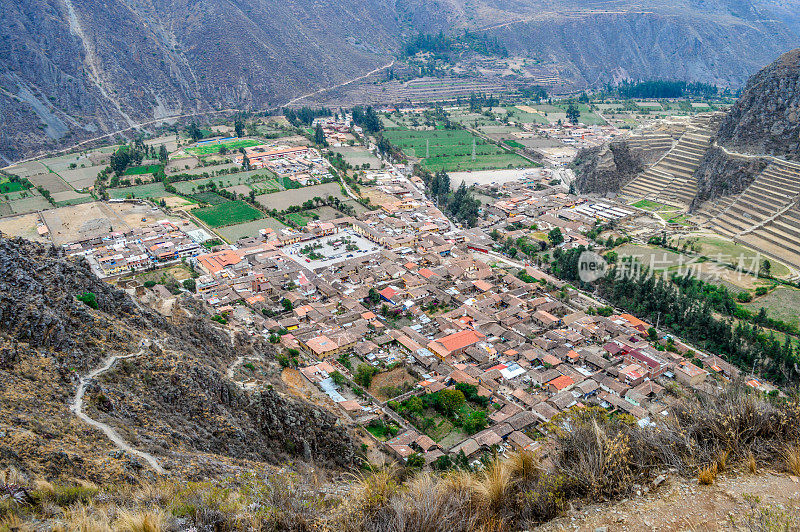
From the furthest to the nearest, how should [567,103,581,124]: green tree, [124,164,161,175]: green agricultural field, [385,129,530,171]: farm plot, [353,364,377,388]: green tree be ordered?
1. [567,103,581,124]: green tree
2. [385,129,530,171]: farm plot
3. [124,164,161,175]: green agricultural field
4. [353,364,377,388]: green tree

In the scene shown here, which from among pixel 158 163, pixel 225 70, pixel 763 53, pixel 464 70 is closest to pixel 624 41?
pixel 763 53

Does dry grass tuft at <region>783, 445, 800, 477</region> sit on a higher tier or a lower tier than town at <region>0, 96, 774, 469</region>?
higher

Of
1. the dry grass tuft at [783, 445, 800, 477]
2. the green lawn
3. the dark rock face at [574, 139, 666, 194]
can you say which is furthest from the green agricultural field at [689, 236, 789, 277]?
the dry grass tuft at [783, 445, 800, 477]

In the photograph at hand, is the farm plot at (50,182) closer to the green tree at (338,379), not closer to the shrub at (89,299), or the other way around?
the green tree at (338,379)

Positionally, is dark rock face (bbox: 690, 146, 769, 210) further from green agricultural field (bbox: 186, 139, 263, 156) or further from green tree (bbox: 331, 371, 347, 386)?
green agricultural field (bbox: 186, 139, 263, 156)

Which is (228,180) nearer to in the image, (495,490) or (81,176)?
(81,176)

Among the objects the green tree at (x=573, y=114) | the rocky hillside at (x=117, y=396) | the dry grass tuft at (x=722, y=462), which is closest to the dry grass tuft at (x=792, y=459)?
the dry grass tuft at (x=722, y=462)
